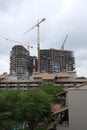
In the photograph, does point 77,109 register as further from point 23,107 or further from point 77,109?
point 23,107

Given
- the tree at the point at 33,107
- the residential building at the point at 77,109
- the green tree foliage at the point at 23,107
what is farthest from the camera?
the tree at the point at 33,107

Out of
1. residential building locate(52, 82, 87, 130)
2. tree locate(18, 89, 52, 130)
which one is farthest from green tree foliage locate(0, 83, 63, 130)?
residential building locate(52, 82, 87, 130)

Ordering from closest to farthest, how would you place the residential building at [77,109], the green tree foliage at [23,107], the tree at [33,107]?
the residential building at [77,109] < the green tree foliage at [23,107] < the tree at [33,107]

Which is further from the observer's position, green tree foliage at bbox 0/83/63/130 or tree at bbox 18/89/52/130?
tree at bbox 18/89/52/130

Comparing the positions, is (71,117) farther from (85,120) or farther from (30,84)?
(30,84)

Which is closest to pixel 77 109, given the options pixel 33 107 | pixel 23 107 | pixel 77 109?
pixel 77 109

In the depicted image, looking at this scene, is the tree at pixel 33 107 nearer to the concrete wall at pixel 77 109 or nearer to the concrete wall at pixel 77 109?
the concrete wall at pixel 77 109

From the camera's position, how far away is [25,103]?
44594mm

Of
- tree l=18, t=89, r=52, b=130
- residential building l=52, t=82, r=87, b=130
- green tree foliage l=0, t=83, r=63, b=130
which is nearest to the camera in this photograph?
residential building l=52, t=82, r=87, b=130

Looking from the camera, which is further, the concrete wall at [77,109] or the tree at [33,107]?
the tree at [33,107]

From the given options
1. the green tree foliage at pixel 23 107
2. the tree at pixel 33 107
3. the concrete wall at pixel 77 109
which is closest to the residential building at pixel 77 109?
the concrete wall at pixel 77 109

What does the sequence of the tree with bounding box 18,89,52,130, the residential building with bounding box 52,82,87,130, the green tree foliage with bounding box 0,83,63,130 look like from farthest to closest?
1. the tree with bounding box 18,89,52,130
2. the green tree foliage with bounding box 0,83,63,130
3. the residential building with bounding box 52,82,87,130

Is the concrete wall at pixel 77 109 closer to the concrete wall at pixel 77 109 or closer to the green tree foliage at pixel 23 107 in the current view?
the concrete wall at pixel 77 109

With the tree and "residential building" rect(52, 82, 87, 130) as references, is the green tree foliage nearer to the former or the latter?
the tree
